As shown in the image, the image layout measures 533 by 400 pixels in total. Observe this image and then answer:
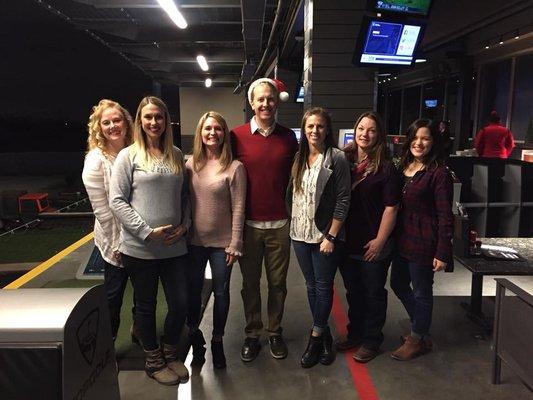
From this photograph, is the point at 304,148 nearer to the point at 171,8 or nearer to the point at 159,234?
the point at 159,234

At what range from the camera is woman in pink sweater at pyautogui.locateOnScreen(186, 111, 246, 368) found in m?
2.43

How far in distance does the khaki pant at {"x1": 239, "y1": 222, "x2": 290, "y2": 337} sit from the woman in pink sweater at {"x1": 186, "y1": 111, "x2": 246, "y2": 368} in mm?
143

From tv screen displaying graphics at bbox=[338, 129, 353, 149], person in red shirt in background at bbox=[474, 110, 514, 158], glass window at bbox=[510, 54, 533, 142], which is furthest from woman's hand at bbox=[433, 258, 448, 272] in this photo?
glass window at bbox=[510, 54, 533, 142]

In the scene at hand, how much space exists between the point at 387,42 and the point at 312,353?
3.67 m

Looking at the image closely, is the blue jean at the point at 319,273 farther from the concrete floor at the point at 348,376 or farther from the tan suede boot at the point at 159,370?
the tan suede boot at the point at 159,370

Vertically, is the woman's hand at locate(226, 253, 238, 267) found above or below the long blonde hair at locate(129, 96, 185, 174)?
below

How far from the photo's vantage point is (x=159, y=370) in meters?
2.51

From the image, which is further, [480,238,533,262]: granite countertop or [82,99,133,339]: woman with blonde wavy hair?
[480,238,533,262]: granite countertop

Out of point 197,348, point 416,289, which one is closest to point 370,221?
point 416,289

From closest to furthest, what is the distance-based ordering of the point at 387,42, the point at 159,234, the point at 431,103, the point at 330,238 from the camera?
1. the point at 159,234
2. the point at 330,238
3. the point at 387,42
4. the point at 431,103

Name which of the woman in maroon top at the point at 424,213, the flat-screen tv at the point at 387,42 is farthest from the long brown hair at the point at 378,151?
the flat-screen tv at the point at 387,42

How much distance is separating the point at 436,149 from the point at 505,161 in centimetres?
301

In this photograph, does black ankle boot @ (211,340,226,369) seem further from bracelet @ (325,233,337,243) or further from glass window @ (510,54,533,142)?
glass window @ (510,54,533,142)

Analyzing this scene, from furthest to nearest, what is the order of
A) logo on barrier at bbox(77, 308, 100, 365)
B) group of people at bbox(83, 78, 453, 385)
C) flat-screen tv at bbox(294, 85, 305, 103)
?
flat-screen tv at bbox(294, 85, 305, 103) < group of people at bbox(83, 78, 453, 385) < logo on barrier at bbox(77, 308, 100, 365)
